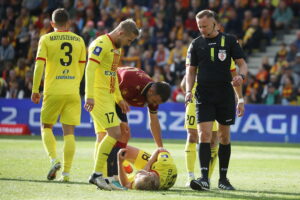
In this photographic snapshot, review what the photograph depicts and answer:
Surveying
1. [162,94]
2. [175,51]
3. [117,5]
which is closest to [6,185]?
[162,94]

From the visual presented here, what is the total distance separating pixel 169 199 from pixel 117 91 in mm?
→ 2042

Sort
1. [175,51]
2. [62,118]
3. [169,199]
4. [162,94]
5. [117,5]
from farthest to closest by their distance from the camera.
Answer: [117,5], [175,51], [62,118], [162,94], [169,199]

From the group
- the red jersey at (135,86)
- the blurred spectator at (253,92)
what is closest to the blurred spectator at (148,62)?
the blurred spectator at (253,92)

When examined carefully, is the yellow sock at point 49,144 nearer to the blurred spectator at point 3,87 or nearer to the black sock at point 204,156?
the black sock at point 204,156

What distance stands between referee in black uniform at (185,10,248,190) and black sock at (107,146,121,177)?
3.91 feet

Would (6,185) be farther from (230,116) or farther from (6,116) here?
(6,116)

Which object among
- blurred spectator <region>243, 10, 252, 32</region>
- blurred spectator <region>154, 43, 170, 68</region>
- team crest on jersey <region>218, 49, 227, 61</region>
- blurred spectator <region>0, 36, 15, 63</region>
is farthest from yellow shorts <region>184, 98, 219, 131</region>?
blurred spectator <region>0, 36, 15, 63</region>

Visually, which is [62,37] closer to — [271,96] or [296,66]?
[271,96]

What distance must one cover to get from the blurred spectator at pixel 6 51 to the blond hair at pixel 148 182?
64.9 feet

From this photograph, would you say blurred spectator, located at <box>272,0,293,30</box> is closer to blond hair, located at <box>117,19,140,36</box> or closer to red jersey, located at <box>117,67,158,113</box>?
red jersey, located at <box>117,67,158,113</box>

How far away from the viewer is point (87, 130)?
931 inches

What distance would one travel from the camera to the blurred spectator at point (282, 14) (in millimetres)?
27000

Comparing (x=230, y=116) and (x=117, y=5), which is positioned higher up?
(x=117, y=5)

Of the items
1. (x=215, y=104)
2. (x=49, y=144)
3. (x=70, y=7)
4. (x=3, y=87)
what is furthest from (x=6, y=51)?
(x=215, y=104)
